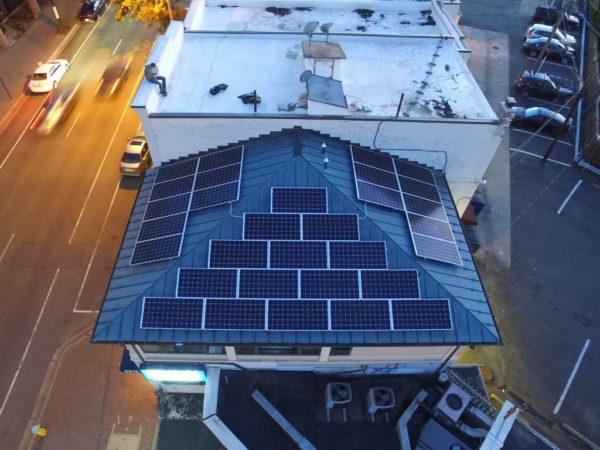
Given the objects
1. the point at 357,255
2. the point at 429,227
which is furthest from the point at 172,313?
the point at 429,227

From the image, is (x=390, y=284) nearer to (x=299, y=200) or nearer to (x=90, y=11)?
(x=299, y=200)

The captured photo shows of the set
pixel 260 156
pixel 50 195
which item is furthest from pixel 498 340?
pixel 50 195

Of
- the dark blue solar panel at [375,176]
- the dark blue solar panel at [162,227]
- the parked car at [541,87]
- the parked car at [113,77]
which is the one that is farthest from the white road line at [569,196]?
the parked car at [113,77]

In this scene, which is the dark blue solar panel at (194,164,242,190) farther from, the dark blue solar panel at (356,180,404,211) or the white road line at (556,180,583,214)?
the white road line at (556,180,583,214)

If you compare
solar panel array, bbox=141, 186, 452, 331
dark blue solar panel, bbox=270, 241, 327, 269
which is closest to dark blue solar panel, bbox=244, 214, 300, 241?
solar panel array, bbox=141, 186, 452, 331

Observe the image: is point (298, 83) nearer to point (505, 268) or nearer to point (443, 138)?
point (443, 138)

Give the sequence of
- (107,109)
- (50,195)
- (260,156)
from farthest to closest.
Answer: (107,109) → (50,195) → (260,156)
